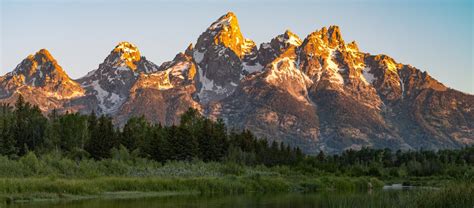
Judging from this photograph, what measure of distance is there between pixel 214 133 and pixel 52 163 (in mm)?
45687

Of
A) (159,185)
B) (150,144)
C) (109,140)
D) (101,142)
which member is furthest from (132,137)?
(159,185)

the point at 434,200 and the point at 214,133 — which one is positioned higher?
the point at 214,133

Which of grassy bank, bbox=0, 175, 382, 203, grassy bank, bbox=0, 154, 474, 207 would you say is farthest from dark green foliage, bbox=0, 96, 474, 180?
grassy bank, bbox=0, 175, 382, 203

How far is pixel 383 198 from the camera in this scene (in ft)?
99.4

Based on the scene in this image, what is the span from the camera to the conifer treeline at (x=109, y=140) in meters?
101

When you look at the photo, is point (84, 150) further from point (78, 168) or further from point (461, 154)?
point (461, 154)

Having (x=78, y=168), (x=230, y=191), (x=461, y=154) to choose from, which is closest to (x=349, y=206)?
(x=230, y=191)

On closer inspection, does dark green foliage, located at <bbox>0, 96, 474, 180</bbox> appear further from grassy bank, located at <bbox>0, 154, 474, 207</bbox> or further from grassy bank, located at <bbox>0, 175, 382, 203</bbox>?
grassy bank, located at <bbox>0, 175, 382, 203</bbox>

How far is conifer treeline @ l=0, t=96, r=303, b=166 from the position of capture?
332 ft

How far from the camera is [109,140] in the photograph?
103 metres

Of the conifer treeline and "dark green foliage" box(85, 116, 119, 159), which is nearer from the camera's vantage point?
"dark green foliage" box(85, 116, 119, 159)

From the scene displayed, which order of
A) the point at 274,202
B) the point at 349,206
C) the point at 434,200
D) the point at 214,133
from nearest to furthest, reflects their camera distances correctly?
the point at 349,206, the point at 434,200, the point at 274,202, the point at 214,133

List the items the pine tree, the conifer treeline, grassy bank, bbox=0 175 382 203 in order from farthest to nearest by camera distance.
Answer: the pine tree
the conifer treeline
grassy bank, bbox=0 175 382 203

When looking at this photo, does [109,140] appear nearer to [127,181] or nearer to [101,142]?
[101,142]
